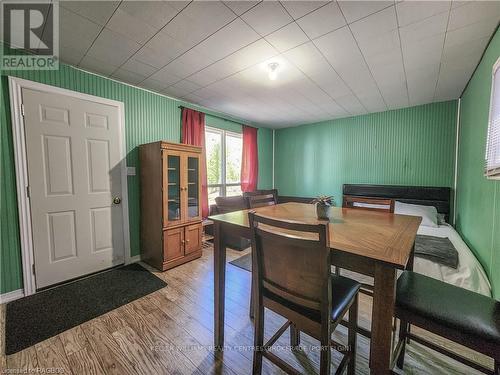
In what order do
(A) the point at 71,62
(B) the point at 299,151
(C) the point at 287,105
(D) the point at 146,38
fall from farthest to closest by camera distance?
(B) the point at 299,151, (C) the point at 287,105, (A) the point at 71,62, (D) the point at 146,38

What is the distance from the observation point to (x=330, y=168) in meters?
4.68

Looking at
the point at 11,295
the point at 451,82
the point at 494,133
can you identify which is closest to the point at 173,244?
the point at 11,295

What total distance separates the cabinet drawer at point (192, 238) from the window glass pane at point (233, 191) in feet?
5.05

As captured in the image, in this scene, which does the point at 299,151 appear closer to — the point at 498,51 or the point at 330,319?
the point at 498,51

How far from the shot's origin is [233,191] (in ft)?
15.7

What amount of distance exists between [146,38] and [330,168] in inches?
158

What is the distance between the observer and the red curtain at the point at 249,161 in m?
4.82

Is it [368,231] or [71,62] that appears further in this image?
[71,62]

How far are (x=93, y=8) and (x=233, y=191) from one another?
3627mm

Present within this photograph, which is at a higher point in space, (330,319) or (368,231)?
(368,231)

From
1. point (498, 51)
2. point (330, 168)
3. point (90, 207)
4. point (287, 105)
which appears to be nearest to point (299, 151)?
point (330, 168)

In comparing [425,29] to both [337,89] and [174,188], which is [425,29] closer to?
[337,89]

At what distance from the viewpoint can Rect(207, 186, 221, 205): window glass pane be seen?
4259 mm

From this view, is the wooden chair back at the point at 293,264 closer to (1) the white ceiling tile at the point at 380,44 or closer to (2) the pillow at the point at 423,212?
(1) the white ceiling tile at the point at 380,44
